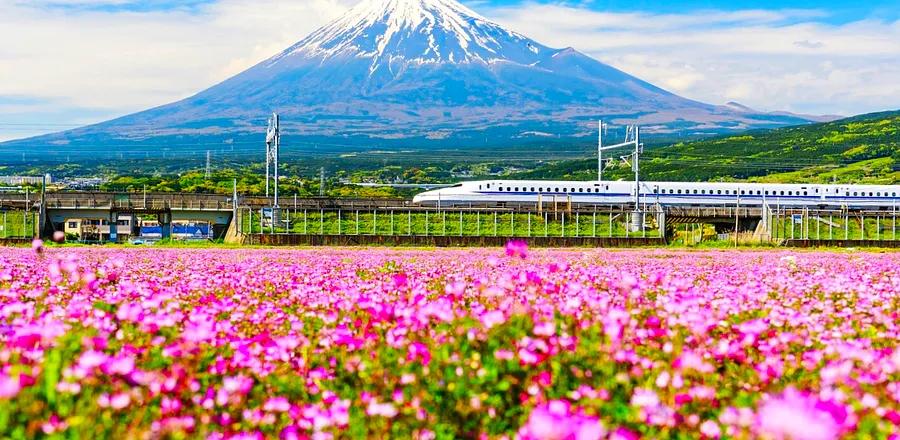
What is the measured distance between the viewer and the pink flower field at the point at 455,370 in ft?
14.2

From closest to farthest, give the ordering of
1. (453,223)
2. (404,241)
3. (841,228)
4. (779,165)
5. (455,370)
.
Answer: (455,370) < (404,241) < (453,223) < (841,228) < (779,165)

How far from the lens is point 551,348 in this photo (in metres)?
5.47

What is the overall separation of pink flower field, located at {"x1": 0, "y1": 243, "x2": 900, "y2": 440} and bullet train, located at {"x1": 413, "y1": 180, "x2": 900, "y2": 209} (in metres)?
58.8

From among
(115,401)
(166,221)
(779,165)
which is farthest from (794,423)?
(779,165)

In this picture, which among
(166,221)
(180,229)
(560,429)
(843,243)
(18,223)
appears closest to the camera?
(560,429)

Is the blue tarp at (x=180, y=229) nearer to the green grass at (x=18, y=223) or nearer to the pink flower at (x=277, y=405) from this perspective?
the green grass at (x=18, y=223)

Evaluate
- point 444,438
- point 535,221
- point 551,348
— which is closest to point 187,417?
point 444,438

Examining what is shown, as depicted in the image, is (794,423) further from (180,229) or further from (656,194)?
(180,229)

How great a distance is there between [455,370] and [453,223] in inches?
1852

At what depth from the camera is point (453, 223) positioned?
2055 inches

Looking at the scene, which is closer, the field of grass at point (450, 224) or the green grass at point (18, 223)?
the field of grass at point (450, 224)

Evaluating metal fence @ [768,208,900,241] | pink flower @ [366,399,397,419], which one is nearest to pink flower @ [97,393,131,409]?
pink flower @ [366,399,397,419]

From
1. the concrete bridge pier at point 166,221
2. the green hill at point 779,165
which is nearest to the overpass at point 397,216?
the concrete bridge pier at point 166,221

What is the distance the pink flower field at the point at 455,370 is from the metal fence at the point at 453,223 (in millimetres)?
39659
